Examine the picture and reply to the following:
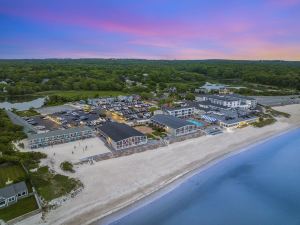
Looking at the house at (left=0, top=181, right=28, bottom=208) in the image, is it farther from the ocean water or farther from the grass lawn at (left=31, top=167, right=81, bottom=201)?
the ocean water

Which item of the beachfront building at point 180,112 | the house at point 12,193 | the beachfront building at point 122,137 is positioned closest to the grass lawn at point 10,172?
the house at point 12,193

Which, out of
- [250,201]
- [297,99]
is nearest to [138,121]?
[250,201]

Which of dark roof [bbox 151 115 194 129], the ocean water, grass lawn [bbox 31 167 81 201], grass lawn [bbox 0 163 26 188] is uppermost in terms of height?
dark roof [bbox 151 115 194 129]

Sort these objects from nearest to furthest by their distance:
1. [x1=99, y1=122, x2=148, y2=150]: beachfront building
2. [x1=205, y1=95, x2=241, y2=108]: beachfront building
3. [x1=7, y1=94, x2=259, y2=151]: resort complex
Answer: [x1=99, y1=122, x2=148, y2=150]: beachfront building
[x1=7, y1=94, x2=259, y2=151]: resort complex
[x1=205, y1=95, x2=241, y2=108]: beachfront building

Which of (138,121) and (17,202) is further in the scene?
(138,121)

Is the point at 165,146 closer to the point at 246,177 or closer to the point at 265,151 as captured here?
the point at 246,177

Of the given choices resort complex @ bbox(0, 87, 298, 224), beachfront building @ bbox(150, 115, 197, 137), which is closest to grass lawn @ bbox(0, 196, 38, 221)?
resort complex @ bbox(0, 87, 298, 224)
